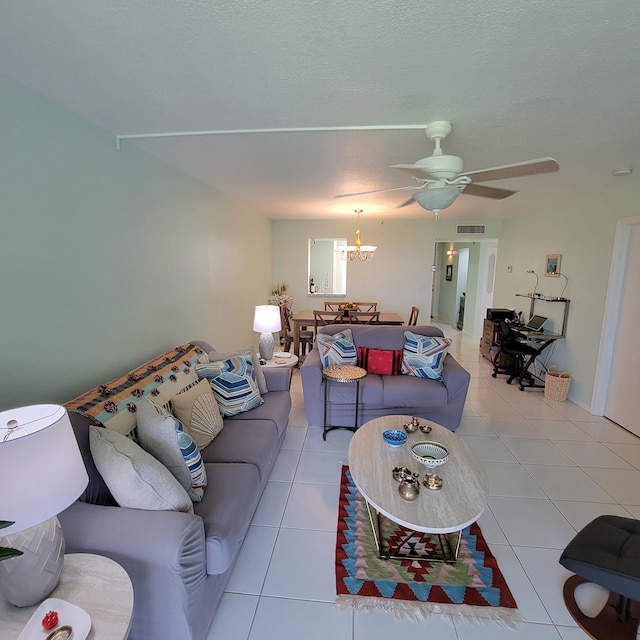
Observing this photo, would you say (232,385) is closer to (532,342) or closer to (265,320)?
(265,320)

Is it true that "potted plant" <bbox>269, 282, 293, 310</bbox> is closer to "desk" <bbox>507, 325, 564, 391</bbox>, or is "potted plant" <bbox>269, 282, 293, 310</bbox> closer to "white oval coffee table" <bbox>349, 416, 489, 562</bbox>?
"desk" <bbox>507, 325, 564, 391</bbox>

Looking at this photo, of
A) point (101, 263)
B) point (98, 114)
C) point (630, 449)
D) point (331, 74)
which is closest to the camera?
point (331, 74)

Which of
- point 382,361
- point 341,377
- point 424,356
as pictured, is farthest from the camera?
point 382,361

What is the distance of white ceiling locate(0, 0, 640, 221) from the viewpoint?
44.5 inches

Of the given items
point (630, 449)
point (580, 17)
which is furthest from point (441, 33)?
point (630, 449)

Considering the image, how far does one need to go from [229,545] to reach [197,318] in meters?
2.33

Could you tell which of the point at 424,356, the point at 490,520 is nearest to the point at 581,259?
the point at 424,356

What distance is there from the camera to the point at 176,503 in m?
1.35

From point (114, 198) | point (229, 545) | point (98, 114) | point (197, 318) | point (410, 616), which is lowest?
point (410, 616)

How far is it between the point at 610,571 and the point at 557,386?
10.1 feet

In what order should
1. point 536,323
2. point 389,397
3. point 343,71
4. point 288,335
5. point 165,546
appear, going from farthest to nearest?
point 288,335
point 536,323
point 389,397
point 343,71
point 165,546

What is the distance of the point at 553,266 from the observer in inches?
174

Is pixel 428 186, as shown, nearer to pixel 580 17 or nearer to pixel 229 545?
pixel 580 17

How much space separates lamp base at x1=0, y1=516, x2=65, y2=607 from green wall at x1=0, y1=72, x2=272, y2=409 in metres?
0.87
